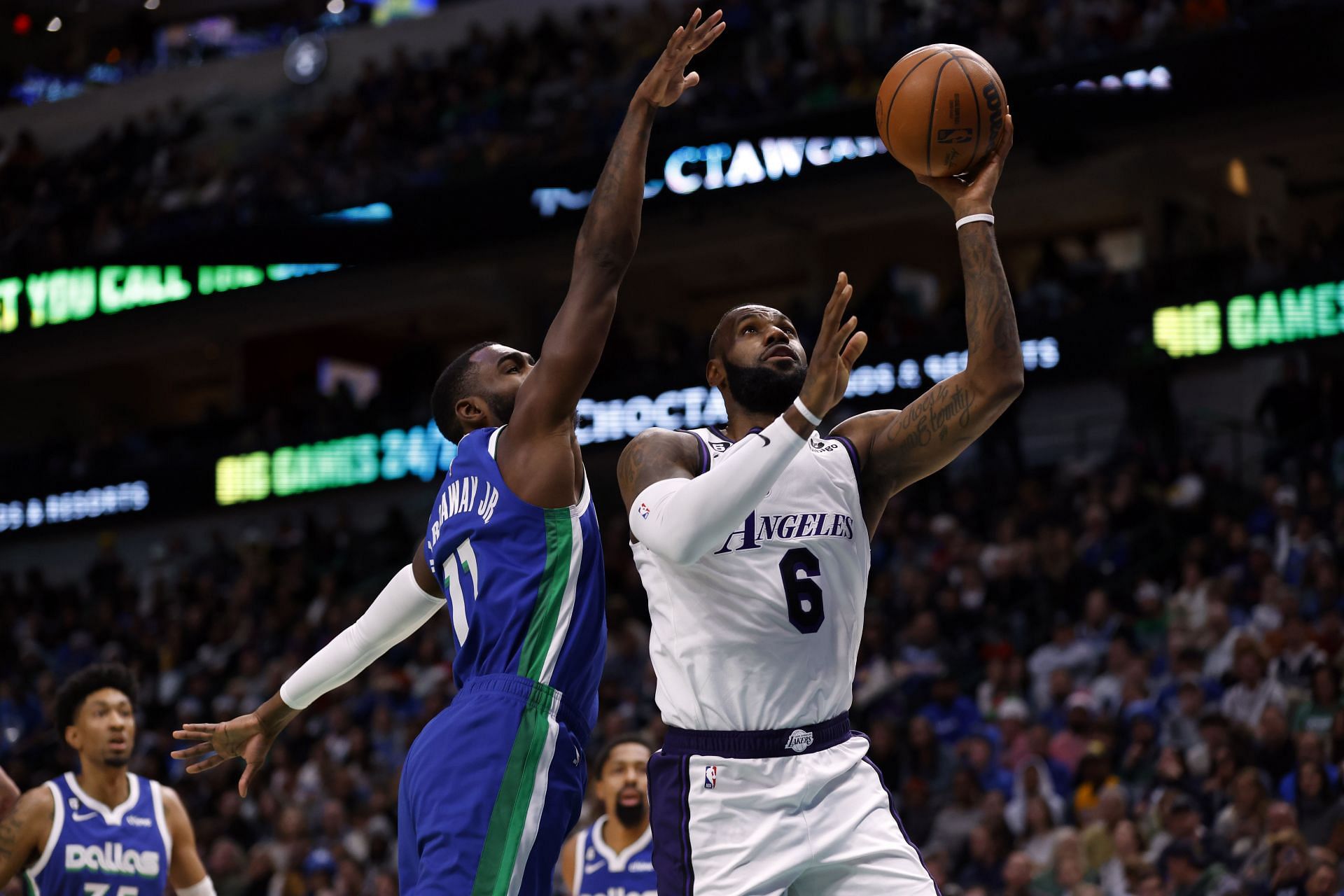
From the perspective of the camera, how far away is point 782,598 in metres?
3.96

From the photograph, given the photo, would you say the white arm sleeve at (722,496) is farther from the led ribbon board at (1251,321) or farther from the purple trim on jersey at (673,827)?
the led ribbon board at (1251,321)

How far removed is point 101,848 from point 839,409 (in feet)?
38.8

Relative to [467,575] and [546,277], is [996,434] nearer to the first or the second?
[546,277]

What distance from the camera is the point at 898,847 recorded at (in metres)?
3.84

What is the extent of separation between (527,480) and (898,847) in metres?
1.28

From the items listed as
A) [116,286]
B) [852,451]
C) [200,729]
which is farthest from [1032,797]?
[116,286]

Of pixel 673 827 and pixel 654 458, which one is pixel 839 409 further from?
pixel 673 827

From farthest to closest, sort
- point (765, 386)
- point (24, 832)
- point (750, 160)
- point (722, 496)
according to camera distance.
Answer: point (750, 160) → point (24, 832) → point (765, 386) → point (722, 496)

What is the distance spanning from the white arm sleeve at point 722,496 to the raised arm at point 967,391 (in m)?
0.65

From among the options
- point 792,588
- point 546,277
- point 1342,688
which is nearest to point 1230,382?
point 1342,688

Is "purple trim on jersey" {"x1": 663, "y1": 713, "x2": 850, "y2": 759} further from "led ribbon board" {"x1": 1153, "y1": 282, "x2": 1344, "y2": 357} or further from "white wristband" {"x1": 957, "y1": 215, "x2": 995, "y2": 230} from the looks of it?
"led ribbon board" {"x1": 1153, "y1": 282, "x2": 1344, "y2": 357}

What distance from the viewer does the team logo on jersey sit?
638 centimetres

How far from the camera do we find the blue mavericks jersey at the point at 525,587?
12.5 ft

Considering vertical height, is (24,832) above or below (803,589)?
below
